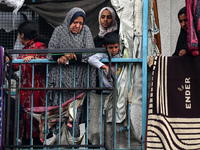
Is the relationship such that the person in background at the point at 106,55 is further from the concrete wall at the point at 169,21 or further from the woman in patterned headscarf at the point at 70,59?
the concrete wall at the point at 169,21

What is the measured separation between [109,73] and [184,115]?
104 centimetres

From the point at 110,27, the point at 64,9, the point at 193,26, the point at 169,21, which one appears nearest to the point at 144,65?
the point at 193,26

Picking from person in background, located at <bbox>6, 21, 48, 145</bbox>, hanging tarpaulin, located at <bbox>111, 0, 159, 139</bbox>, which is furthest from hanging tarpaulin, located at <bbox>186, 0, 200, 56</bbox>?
person in background, located at <bbox>6, 21, 48, 145</bbox>

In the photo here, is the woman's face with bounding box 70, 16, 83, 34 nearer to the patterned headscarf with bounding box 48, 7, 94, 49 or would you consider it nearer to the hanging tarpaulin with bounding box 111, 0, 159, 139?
the patterned headscarf with bounding box 48, 7, 94, 49

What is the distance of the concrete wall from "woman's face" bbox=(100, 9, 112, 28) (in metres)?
1.67

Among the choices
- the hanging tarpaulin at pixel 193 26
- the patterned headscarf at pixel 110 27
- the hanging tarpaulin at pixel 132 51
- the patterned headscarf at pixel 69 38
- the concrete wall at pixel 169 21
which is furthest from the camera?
the concrete wall at pixel 169 21

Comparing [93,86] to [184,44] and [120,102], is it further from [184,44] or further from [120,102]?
[184,44]

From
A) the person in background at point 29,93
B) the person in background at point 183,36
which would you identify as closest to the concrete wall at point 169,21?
the person in background at point 183,36

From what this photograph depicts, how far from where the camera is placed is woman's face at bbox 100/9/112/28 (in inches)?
285

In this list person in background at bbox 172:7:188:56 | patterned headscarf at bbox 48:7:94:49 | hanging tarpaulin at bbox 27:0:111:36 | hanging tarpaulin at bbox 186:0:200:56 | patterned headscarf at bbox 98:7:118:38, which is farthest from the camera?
hanging tarpaulin at bbox 27:0:111:36

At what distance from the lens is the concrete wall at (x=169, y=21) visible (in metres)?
8.64

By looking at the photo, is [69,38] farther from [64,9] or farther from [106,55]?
[64,9]

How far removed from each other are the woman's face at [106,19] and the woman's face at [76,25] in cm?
66

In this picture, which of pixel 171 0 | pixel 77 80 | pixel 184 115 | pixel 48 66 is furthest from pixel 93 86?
pixel 171 0
